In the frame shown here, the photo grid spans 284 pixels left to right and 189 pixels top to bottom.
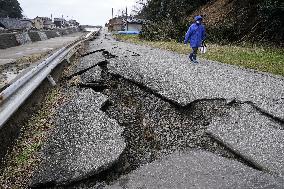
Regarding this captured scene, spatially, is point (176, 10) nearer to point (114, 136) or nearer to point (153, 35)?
point (153, 35)

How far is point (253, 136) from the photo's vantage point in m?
3.46

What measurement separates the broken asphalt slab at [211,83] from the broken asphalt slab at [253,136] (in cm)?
30

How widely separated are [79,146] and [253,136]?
1.75 metres

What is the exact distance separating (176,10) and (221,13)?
170 inches

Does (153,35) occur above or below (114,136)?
below

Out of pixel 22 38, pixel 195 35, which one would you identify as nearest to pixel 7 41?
pixel 22 38

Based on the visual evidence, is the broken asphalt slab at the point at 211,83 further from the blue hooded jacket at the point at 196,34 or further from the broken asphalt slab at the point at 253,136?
the blue hooded jacket at the point at 196,34

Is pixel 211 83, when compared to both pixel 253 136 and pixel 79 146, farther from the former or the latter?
pixel 79 146

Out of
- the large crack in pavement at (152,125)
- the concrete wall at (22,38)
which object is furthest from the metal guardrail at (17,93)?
the concrete wall at (22,38)

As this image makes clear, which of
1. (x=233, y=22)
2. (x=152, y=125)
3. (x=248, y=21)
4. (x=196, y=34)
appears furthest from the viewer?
(x=233, y=22)

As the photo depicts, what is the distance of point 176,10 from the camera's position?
22.2m

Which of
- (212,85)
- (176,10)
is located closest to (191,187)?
Result: (212,85)

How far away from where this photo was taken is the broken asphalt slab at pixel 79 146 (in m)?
2.71

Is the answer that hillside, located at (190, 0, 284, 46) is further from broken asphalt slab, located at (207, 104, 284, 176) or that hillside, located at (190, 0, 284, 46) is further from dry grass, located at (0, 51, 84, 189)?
dry grass, located at (0, 51, 84, 189)
